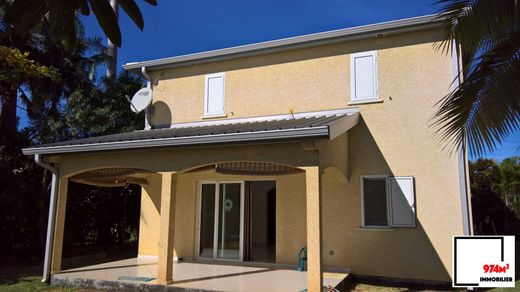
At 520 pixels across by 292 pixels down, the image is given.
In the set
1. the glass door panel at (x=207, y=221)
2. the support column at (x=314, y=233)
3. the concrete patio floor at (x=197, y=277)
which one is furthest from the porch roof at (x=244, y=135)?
the concrete patio floor at (x=197, y=277)

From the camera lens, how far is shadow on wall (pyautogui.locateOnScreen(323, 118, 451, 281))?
12.6 meters

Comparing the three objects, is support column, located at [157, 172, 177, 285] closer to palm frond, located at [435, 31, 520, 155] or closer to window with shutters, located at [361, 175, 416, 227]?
window with shutters, located at [361, 175, 416, 227]

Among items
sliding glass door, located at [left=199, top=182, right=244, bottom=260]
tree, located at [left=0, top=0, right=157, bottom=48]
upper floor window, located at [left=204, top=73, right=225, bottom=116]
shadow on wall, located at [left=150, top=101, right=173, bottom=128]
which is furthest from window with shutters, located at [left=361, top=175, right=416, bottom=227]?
tree, located at [left=0, top=0, right=157, bottom=48]

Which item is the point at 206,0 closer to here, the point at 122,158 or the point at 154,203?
the point at 122,158

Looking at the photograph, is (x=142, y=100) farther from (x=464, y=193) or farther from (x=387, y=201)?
(x=464, y=193)

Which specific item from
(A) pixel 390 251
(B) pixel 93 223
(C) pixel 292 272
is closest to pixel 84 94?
(B) pixel 93 223

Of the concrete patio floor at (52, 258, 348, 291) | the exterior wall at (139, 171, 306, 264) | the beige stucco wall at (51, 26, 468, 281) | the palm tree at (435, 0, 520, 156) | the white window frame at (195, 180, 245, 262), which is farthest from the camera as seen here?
the white window frame at (195, 180, 245, 262)

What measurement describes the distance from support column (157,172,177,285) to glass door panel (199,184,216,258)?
4.28m

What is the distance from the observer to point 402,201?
42.6 ft

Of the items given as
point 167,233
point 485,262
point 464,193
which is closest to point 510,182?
point 464,193

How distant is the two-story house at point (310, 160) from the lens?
1142 centimetres

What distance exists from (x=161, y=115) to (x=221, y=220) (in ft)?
17.5

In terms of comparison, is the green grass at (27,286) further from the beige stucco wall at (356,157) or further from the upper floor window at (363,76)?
the upper floor window at (363,76)

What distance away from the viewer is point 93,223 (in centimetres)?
2041
